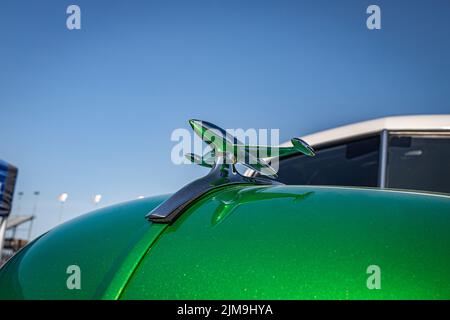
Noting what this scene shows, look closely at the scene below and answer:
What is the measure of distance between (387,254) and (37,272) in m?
0.73

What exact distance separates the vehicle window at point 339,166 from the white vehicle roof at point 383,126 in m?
0.07

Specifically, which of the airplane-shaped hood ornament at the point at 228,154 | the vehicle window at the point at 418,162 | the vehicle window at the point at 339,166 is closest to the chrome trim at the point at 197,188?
the airplane-shaped hood ornament at the point at 228,154

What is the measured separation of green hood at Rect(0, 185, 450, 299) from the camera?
2.53 feet

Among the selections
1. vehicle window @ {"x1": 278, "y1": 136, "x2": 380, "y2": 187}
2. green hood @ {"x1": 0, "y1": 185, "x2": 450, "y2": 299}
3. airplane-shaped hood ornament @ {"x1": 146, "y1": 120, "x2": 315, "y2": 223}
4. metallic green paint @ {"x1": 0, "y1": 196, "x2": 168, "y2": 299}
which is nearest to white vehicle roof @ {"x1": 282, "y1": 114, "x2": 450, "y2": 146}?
vehicle window @ {"x1": 278, "y1": 136, "x2": 380, "y2": 187}

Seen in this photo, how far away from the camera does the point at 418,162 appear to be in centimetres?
299

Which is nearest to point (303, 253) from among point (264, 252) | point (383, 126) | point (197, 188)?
point (264, 252)

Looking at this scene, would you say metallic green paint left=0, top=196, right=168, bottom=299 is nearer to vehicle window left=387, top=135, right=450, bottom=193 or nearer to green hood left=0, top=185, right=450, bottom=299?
green hood left=0, top=185, right=450, bottom=299

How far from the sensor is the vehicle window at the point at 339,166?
2.98 meters

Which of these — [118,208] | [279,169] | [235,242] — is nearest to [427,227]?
[235,242]

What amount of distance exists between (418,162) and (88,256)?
8.49 ft

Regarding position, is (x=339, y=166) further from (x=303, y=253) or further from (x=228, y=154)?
(x=303, y=253)

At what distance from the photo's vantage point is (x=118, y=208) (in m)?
1.20

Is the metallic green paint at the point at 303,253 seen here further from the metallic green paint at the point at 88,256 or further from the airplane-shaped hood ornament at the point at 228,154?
the airplane-shaped hood ornament at the point at 228,154

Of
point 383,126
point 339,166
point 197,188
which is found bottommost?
point 339,166
